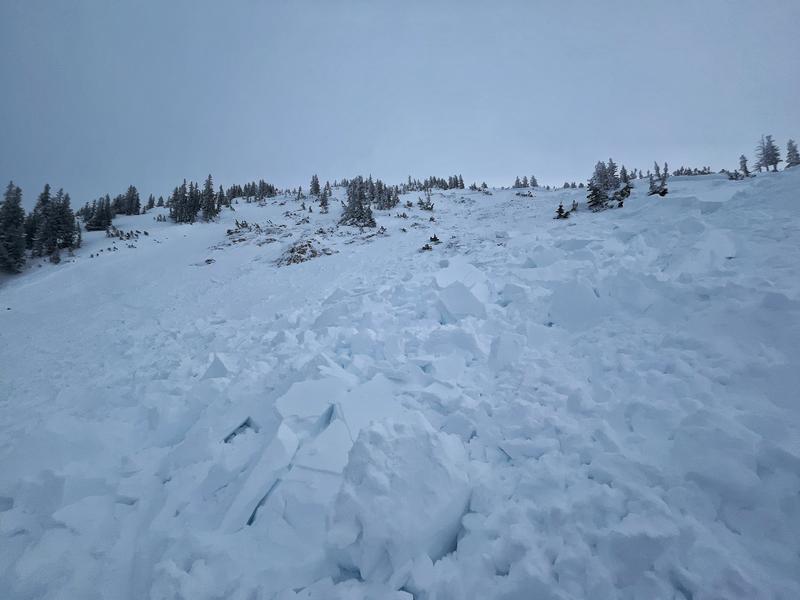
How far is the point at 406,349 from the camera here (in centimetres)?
655

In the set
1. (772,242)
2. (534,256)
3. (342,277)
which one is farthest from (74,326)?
(772,242)

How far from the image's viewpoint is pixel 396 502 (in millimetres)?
3230

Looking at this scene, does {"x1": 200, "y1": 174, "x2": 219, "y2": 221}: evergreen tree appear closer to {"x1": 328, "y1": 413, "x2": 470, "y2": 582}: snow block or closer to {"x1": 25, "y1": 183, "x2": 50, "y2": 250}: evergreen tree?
{"x1": 25, "y1": 183, "x2": 50, "y2": 250}: evergreen tree

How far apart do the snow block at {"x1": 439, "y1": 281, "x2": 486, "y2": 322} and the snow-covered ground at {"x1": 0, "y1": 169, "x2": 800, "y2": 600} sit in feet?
0.30

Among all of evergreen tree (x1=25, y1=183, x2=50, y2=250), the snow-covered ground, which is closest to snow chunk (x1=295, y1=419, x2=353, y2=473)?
the snow-covered ground

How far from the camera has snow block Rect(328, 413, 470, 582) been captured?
304 cm

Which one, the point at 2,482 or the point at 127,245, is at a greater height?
the point at 127,245

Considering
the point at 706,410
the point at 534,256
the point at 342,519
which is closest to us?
the point at 342,519

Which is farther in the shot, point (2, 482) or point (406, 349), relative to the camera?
point (406, 349)

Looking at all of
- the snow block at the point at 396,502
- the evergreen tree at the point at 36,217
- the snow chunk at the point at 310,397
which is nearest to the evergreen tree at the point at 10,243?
the evergreen tree at the point at 36,217

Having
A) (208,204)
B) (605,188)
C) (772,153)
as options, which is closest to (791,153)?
(772,153)

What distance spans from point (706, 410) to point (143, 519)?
6.67 metres

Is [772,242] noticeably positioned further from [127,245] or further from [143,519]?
[127,245]

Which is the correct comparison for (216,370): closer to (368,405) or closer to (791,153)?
(368,405)
